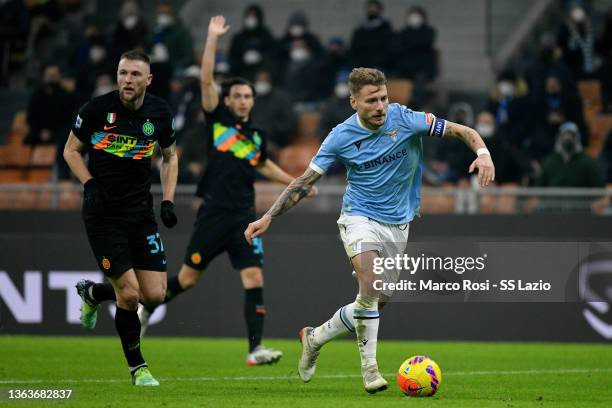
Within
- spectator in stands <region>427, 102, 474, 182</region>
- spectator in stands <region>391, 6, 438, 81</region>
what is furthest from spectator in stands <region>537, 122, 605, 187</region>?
spectator in stands <region>391, 6, 438, 81</region>

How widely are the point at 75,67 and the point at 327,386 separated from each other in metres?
14.0

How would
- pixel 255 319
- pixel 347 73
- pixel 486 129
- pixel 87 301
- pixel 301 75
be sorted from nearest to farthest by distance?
pixel 87 301 → pixel 255 319 → pixel 486 129 → pixel 347 73 → pixel 301 75

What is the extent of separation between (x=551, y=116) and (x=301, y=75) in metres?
4.52

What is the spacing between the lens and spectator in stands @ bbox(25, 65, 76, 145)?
66.3ft

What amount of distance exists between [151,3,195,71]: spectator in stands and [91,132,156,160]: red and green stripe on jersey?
39.2 ft

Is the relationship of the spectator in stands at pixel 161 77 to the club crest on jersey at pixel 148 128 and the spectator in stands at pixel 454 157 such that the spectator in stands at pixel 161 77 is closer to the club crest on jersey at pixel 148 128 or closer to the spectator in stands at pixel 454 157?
the spectator in stands at pixel 454 157

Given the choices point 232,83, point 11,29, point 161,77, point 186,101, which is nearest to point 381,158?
point 232,83

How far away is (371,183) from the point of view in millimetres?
9281

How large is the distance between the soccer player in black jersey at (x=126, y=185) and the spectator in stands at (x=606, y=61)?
37.7 ft

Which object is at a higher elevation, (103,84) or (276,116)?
(103,84)

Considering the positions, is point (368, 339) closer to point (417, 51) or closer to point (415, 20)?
point (417, 51)

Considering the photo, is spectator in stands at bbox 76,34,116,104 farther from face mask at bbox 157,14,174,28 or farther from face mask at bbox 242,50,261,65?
face mask at bbox 242,50,261,65

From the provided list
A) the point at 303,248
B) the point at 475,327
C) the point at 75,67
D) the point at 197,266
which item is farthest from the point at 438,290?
the point at 75,67

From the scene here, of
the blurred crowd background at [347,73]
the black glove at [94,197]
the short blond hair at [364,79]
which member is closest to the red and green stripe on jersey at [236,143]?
the black glove at [94,197]
